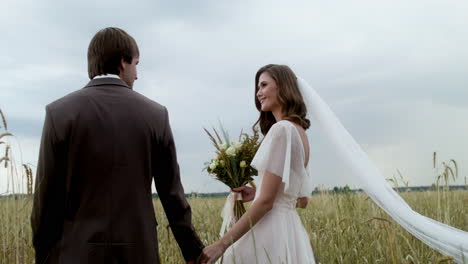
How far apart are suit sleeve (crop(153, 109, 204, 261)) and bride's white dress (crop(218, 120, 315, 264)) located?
40cm

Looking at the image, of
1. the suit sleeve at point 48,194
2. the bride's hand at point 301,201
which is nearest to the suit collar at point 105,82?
the suit sleeve at point 48,194

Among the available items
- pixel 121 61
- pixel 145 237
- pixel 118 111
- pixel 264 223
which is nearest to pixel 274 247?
pixel 264 223

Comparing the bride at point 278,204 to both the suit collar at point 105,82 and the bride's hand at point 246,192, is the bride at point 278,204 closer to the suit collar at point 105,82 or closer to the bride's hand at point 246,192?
the bride's hand at point 246,192

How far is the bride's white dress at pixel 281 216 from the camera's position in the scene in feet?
10.3

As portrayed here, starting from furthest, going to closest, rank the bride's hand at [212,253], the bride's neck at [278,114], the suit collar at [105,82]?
1. the bride's neck at [278,114]
2. the bride's hand at [212,253]
3. the suit collar at [105,82]

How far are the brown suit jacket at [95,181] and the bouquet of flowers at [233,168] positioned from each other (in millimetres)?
1034

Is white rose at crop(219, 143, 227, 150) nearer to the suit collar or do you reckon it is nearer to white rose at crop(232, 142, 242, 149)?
white rose at crop(232, 142, 242, 149)

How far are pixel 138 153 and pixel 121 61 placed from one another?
0.61 metres

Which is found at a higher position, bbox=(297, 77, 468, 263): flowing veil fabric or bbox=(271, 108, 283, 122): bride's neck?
bbox=(271, 108, 283, 122): bride's neck

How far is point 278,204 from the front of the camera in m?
3.24

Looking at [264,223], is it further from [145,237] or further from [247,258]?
[145,237]

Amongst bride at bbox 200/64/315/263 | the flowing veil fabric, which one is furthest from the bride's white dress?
the flowing veil fabric

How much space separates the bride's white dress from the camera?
10.3 ft

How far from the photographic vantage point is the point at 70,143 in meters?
2.55
